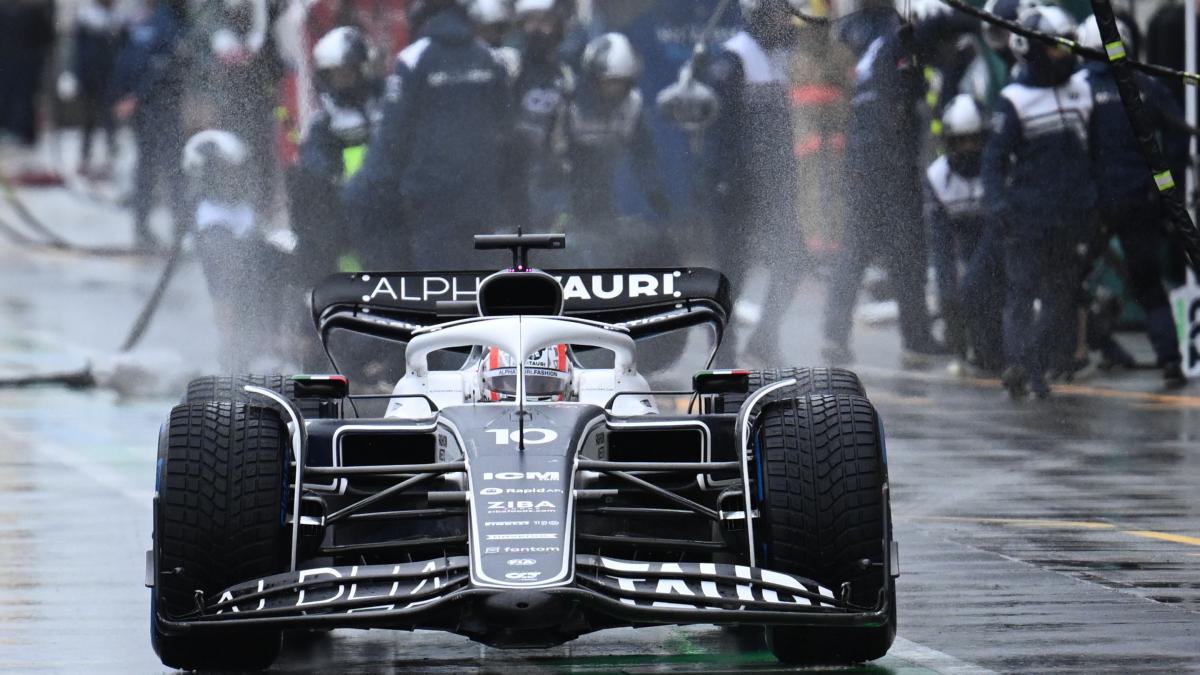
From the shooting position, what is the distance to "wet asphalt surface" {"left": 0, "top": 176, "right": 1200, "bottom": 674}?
304 inches

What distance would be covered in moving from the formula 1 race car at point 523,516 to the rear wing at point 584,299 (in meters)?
1.36

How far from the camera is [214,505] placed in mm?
7035

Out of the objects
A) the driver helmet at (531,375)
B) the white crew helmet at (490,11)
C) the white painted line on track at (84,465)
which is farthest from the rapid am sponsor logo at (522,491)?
the white crew helmet at (490,11)

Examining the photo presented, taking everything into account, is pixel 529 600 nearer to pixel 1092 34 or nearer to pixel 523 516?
pixel 523 516

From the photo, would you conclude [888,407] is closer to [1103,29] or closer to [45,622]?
[1103,29]

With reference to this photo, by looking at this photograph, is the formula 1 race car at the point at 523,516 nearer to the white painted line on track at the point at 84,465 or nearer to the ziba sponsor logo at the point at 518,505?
the ziba sponsor logo at the point at 518,505

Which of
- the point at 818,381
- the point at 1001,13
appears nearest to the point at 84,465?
the point at 818,381

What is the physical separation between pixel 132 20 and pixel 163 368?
2680 mm

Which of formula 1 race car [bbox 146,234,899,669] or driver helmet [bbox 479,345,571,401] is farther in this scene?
driver helmet [bbox 479,345,571,401]

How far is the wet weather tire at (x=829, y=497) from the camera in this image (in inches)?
278

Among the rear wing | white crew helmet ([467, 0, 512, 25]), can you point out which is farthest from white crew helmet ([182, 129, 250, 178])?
the rear wing

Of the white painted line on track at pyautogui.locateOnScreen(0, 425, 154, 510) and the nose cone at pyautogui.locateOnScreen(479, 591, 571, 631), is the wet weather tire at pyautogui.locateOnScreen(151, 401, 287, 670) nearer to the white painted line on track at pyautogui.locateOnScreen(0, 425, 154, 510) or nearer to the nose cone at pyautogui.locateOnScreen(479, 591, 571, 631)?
the nose cone at pyautogui.locateOnScreen(479, 591, 571, 631)

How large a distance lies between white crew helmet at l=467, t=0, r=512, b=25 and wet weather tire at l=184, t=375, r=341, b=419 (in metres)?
8.92

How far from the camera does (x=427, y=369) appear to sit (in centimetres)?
883
